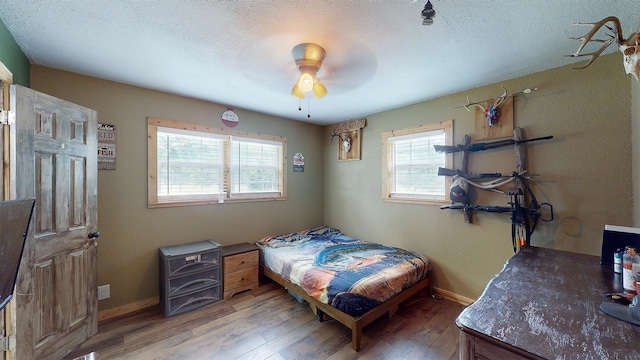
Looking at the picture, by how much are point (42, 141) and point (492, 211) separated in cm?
406

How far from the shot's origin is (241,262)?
10.2ft

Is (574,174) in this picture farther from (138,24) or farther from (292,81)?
(138,24)

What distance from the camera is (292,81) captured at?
2586mm

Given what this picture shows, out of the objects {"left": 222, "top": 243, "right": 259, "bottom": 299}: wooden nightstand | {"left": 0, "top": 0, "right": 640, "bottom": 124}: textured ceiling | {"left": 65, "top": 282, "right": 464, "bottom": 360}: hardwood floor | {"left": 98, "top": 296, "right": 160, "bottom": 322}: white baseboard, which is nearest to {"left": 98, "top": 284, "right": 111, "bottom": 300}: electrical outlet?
{"left": 98, "top": 296, "right": 160, "bottom": 322}: white baseboard

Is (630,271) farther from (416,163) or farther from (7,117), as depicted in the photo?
(7,117)

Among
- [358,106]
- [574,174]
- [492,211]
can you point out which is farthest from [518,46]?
[358,106]

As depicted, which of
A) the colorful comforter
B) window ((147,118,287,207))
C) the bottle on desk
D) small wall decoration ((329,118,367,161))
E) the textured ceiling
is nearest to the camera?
the bottle on desk

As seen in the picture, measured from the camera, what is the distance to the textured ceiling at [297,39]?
4.91 feet

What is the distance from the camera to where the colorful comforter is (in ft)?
7.38

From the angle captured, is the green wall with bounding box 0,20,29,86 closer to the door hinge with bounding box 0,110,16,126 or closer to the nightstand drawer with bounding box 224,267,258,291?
the door hinge with bounding box 0,110,16,126

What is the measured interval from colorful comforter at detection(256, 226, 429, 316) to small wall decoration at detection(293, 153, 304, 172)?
3.85 feet

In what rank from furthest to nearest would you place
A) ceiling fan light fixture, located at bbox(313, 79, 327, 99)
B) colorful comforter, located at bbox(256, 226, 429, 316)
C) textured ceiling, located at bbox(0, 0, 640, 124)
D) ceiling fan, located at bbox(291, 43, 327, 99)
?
1. colorful comforter, located at bbox(256, 226, 429, 316)
2. ceiling fan light fixture, located at bbox(313, 79, 327, 99)
3. ceiling fan, located at bbox(291, 43, 327, 99)
4. textured ceiling, located at bbox(0, 0, 640, 124)

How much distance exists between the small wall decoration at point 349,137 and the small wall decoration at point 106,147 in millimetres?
3099

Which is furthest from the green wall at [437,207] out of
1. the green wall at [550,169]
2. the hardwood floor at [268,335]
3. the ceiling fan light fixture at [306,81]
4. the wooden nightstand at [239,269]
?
the ceiling fan light fixture at [306,81]
